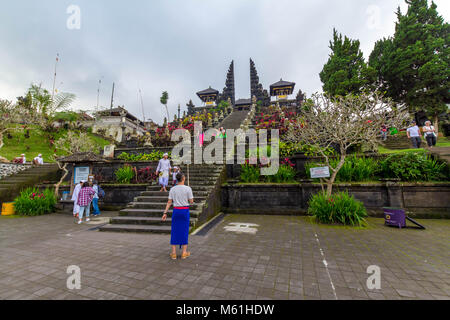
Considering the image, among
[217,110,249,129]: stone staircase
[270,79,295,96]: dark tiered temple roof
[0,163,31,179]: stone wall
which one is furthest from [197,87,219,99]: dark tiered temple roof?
[0,163,31,179]: stone wall

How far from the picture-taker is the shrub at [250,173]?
9.00m

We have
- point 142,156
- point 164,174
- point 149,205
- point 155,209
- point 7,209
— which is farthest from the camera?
point 142,156

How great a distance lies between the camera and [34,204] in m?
8.88

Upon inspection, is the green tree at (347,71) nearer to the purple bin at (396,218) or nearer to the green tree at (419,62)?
the green tree at (419,62)

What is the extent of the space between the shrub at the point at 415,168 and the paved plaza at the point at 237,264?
2.23m

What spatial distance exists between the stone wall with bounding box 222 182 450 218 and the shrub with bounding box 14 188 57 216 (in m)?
9.09

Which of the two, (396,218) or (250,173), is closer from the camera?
(396,218)

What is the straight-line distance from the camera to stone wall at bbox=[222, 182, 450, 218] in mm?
6914

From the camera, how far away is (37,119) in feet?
66.4

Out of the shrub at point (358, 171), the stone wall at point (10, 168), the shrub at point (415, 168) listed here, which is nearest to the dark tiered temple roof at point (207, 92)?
the stone wall at point (10, 168)

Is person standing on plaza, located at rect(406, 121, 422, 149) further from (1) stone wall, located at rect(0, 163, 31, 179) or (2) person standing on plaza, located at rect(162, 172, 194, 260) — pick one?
(1) stone wall, located at rect(0, 163, 31, 179)

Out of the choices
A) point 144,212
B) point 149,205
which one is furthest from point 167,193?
point 144,212

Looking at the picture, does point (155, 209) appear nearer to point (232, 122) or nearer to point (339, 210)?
point (339, 210)

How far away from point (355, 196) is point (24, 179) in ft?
64.1
